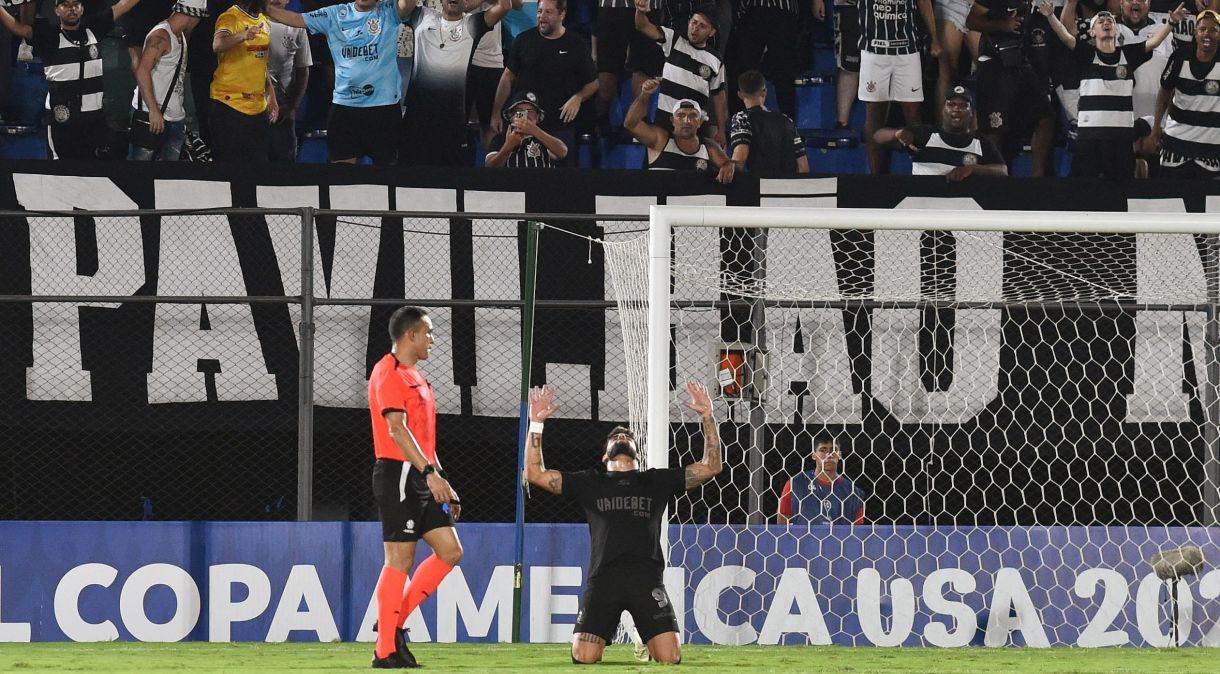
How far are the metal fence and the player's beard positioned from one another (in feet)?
7.60

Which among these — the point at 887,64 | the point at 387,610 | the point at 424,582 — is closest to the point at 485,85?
the point at 887,64

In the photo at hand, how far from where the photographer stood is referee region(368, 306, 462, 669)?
6.78 m

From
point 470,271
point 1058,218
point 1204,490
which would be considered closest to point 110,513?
point 470,271

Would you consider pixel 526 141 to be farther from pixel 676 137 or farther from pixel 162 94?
pixel 162 94

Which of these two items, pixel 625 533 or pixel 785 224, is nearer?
pixel 625 533

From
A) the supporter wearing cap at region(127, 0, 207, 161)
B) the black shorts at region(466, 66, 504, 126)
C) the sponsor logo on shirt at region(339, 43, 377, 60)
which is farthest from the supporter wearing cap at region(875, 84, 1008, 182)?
the supporter wearing cap at region(127, 0, 207, 161)

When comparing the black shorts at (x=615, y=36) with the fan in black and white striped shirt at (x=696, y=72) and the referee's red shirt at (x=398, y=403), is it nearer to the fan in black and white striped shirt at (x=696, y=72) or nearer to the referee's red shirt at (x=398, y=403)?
the fan in black and white striped shirt at (x=696, y=72)

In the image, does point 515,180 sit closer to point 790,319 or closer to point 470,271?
point 470,271

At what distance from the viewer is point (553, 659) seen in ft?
25.5

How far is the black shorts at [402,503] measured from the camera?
272 inches

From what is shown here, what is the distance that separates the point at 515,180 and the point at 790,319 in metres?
2.04

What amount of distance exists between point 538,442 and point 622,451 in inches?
16.7

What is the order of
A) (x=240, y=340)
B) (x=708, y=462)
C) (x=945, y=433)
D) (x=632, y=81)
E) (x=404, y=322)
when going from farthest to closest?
(x=632, y=81) → (x=945, y=433) → (x=240, y=340) → (x=708, y=462) → (x=404, y=322)

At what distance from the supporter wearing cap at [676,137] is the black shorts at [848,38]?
1.67 meters
